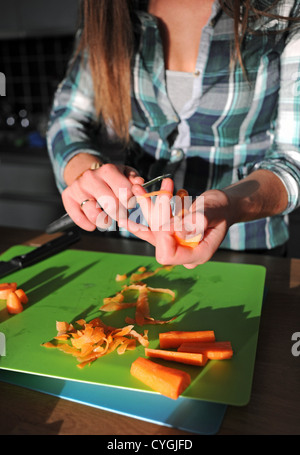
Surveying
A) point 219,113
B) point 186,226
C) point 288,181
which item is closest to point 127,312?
point 186,226

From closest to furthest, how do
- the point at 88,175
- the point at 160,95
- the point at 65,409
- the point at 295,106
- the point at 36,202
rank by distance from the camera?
the point at 65,409
the point at 88,175
the point at 295,106
the point at 160,95
the point at 36,202

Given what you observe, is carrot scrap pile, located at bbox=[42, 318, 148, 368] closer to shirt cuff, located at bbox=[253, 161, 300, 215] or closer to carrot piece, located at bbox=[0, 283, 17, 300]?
carrot piece, located at bbox=[0, 283, 17, 300]

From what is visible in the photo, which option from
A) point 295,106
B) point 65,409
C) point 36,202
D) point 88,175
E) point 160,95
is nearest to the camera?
point 65,409

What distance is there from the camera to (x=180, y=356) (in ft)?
2.35

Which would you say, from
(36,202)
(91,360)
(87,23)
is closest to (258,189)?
(91,360)

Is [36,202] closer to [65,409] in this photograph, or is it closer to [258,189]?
[258,189]

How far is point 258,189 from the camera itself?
955 millimetres

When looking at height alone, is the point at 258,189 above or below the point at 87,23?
below

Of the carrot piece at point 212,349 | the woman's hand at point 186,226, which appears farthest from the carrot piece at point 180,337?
the woman's hand at point 186,226

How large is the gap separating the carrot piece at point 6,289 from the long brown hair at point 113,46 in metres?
0.56

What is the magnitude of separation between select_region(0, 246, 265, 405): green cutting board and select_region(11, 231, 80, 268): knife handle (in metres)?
0.02

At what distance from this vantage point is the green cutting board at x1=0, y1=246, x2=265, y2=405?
70 centimetres

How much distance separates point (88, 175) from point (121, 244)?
1.23 feet

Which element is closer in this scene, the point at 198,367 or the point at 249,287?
the point at 198,367
